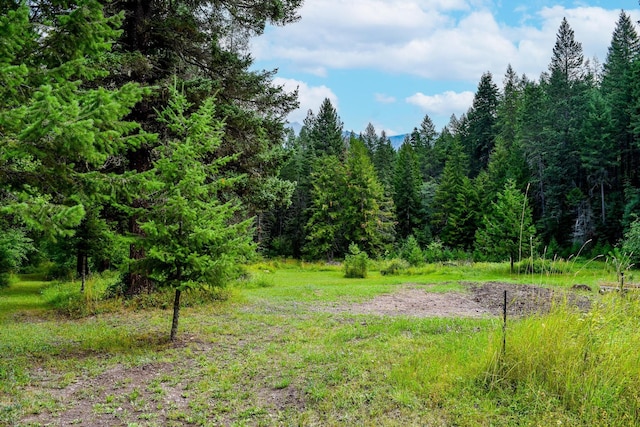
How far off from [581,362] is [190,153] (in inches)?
225

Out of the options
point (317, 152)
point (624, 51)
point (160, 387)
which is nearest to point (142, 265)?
point (160, 387)

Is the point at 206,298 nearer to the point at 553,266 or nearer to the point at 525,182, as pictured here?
the point at 553,266

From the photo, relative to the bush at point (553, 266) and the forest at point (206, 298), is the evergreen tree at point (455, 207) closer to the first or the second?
the forest at point (206, 298)

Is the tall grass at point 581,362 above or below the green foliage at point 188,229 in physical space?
below

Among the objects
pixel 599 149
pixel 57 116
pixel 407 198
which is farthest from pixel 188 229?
pixel 407 198

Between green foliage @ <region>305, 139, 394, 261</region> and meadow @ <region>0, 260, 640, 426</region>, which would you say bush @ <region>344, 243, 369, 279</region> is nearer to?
meadow @ <region>0, 260, 640, 426</region>

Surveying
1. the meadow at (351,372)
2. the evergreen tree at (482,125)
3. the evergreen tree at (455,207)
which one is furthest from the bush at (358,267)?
the evergreen tree at (482,125)

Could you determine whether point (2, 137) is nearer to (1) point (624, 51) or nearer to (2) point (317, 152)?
(2) point (317, 152)

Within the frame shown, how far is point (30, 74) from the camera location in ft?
14.6

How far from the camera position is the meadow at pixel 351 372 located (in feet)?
12.3

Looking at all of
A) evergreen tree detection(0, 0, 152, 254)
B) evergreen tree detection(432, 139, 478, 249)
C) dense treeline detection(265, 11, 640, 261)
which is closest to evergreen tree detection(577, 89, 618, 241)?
dense treeline detection(265, 11, 640, 261)

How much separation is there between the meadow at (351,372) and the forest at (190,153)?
106cm

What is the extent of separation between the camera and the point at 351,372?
15.7ft

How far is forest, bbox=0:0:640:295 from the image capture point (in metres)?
4.21
